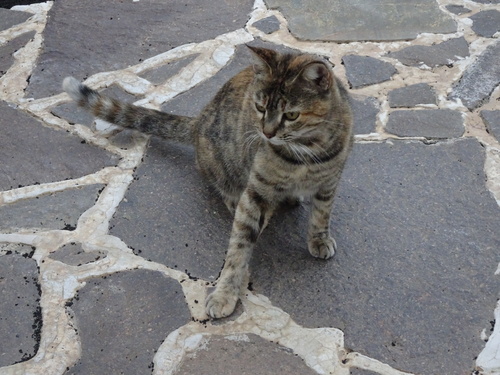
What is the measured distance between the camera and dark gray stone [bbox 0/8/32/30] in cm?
470

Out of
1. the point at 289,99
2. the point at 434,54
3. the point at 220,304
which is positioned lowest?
the point at 220,304

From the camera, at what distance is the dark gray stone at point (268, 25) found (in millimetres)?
4665

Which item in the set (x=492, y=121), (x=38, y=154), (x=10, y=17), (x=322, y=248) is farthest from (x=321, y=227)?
(x=10, y=17)

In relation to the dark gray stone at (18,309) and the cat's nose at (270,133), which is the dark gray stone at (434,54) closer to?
the cat's nose at (270,133)

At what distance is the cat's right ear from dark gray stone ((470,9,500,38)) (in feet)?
8.23

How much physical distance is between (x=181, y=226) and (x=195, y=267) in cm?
30

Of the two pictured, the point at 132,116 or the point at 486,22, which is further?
the point at 486,22

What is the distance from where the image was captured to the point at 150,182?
3496mm

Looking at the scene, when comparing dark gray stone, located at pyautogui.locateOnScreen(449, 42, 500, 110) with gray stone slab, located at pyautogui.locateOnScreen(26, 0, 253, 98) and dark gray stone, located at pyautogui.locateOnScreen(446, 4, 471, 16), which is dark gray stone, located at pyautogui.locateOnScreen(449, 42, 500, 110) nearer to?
dark gray stone, located at pyautogui.locateOnScreen(446, 4, 471, 16)

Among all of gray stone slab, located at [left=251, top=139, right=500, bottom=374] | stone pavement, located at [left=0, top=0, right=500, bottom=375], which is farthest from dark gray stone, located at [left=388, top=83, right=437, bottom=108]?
gray stone slab, located at [left=251, top=139, right=500, bottom=374]

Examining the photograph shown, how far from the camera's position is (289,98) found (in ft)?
8.93

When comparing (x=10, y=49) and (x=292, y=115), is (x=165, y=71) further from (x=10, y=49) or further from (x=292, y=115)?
(x=292, y=115)

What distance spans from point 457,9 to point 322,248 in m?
2.79

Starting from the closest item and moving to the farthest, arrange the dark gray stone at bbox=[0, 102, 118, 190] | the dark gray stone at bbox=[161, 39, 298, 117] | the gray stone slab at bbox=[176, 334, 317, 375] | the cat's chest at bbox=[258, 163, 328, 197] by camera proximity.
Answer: the gray stone slab at bbox=[176, 334, 317, 375] < the cat's chest at bbox=[258, 163, 328, 197] < the dark gray stone at bbox=[0, 102, 118, 190] < the dark gray stone at bbox=[161, 39, 298, 117]
